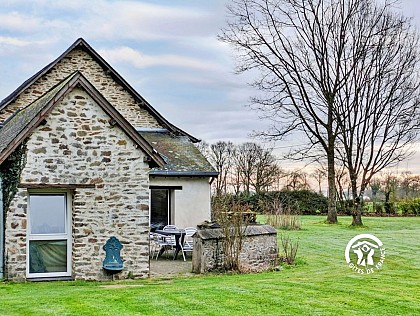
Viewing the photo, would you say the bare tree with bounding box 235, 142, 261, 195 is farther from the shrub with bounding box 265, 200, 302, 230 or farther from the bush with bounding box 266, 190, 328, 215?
the shrub with bounding box 265, 200, 302, 230

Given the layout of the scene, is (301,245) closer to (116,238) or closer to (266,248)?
(266,248)

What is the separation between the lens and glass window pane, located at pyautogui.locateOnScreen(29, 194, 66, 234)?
1505 cm

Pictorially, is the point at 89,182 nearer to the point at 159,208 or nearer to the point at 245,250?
the point at 245,250

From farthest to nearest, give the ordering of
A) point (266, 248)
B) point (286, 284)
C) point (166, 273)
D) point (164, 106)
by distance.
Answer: point (164, 106), point (266, 248), point (166, 273), point (286, 284)

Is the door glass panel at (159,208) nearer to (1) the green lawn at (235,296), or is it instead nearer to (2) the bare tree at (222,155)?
(1) the green lawn at (235,296)

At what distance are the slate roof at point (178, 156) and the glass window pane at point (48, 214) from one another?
20.3 ft

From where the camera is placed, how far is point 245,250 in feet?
56.7

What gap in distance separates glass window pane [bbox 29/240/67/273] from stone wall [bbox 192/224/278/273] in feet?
11.1

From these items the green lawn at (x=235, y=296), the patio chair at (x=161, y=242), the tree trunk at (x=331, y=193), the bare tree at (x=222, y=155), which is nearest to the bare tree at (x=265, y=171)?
the bare tree at (x=222, y=155)

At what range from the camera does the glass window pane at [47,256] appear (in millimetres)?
15016

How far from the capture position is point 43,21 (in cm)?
1878

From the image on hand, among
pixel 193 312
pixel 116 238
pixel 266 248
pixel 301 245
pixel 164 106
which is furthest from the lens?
pixel 164 106

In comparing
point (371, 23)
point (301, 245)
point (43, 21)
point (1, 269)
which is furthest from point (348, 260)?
point (371, 23)

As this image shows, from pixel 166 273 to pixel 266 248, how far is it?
2.95 metres
